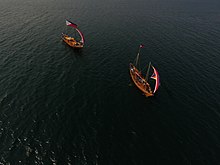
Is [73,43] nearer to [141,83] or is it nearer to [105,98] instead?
[105,98]

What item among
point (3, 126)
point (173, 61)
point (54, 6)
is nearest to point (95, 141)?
point (3, 126)

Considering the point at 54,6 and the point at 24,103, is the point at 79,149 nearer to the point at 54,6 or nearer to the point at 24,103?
the point at 24,103

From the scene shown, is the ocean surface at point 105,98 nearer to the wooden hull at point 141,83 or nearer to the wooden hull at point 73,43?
the wooden hull at point 141,83

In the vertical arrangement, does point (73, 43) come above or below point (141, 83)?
above

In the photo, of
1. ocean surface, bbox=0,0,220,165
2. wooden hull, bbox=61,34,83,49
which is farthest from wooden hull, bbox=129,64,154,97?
wooden hull, bbox=61,34,83,49

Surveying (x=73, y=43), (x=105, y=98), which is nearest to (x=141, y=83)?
(x=105, y=98)

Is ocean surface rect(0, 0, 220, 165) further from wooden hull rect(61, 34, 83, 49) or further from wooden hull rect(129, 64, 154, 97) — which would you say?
wooden hull rect(61, 34, 83, 49)

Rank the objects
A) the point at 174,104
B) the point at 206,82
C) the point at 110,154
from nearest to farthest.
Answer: the point at 110,154
the point at 174,104
the point at 206,82

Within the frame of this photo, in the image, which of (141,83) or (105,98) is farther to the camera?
(141,83)

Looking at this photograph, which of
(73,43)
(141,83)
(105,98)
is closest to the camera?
(105,98)
